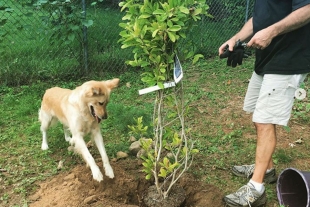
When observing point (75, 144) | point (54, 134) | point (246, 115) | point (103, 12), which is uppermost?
point (103, 12)

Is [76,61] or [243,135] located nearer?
[243,135]

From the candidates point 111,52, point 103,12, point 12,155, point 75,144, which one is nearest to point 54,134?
point 12,155

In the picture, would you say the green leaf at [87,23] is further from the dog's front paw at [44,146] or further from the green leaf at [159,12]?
the green leaf at [159,12]

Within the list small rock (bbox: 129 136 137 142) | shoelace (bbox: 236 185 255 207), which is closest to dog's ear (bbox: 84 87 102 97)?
small rock (bbox: 129 136 137 142)

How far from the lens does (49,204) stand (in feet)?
11.8

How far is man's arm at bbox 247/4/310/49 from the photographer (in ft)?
10.4

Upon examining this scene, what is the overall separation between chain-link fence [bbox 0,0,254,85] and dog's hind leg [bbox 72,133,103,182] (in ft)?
9.59

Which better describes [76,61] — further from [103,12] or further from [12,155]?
[12,155]

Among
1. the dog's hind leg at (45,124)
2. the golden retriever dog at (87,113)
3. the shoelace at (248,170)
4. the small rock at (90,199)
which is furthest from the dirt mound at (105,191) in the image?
the dog's hind leg at (45,124)

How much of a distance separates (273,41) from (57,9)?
4575mm

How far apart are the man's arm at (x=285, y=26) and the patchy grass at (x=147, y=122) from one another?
67.8 inches

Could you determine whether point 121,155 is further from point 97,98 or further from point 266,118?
point 266,118

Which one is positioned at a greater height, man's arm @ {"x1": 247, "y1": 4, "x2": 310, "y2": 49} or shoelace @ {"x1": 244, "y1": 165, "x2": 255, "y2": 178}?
man's arm @ {"x1": 247, "y1": 4, "x2": 310, "y2": 49}

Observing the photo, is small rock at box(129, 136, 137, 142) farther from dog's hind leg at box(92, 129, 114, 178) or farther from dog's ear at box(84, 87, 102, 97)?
dog's ear at box(84, 87, 102, 97)
